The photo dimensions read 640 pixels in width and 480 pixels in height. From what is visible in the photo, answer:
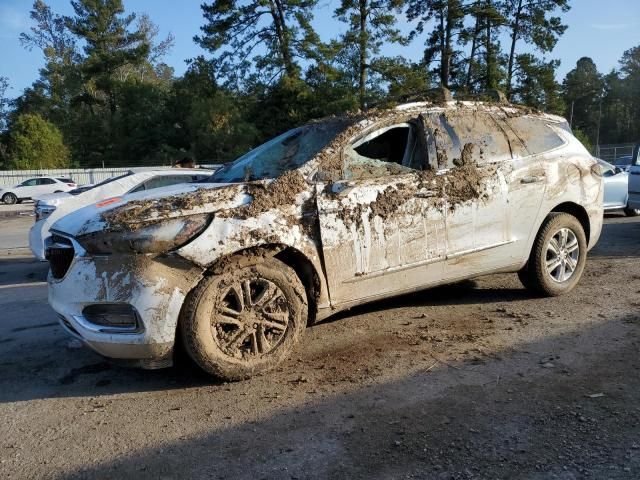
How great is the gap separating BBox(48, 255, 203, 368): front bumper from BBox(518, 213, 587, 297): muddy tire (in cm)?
346

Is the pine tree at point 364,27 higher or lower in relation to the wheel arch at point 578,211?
higher

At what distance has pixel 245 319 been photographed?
4.00m

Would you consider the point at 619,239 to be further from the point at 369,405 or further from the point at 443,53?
the point at 443,53

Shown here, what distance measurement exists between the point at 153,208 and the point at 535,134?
3912 millimetres

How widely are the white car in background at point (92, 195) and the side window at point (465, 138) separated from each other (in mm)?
4311

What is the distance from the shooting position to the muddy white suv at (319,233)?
12.3 ft

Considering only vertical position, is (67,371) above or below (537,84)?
below

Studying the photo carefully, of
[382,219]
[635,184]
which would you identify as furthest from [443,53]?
[382,219]

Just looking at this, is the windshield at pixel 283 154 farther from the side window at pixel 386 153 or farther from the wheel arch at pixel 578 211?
the wheel arch at pixel 578 211

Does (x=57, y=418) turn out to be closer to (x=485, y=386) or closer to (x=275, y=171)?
(x=275, y=171)

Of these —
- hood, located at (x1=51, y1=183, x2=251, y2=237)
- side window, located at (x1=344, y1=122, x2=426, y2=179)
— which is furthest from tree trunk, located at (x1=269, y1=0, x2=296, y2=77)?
hood, located at (x1=51, y1=183, x2=251, y2=237)

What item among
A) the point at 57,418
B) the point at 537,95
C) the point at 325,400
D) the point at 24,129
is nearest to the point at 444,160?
the point at 325,400

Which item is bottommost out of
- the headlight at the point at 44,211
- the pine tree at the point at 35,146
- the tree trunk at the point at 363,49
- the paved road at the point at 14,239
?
the paved road at the point at 14,239

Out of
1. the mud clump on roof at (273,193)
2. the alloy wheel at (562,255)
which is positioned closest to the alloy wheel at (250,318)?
the mud clump on roof at (273,193)
